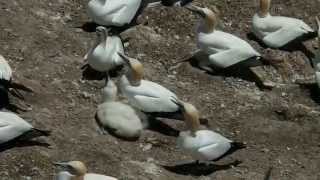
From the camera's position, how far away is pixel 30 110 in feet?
36.7

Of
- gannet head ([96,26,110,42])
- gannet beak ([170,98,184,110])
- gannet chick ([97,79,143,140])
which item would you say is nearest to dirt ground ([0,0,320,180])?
gannet chick ([97,79,143,140])

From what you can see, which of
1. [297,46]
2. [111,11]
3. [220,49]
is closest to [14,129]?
[111,11]

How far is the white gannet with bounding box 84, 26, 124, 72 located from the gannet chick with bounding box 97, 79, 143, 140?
0.89 m

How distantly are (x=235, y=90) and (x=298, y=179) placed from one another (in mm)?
1954

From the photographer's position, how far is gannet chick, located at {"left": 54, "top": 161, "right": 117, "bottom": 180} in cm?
968

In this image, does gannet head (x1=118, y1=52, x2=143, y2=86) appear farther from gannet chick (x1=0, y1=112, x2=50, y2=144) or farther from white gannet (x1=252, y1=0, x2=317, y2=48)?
white gannet (x1=252, y1=0, x2=317, y2=48)

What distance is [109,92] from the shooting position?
1136 cm

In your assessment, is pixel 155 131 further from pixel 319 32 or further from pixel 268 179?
pixel 319 32

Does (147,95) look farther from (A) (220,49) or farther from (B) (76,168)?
(B) (76,168)

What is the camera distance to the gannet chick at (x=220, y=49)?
491 inches

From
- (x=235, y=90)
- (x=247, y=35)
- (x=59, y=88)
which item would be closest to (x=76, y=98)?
(x=59, y=88)

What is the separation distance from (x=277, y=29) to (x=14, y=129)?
14.8ft

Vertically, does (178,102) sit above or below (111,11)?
below

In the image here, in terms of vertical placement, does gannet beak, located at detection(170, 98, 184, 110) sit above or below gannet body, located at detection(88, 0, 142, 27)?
below
